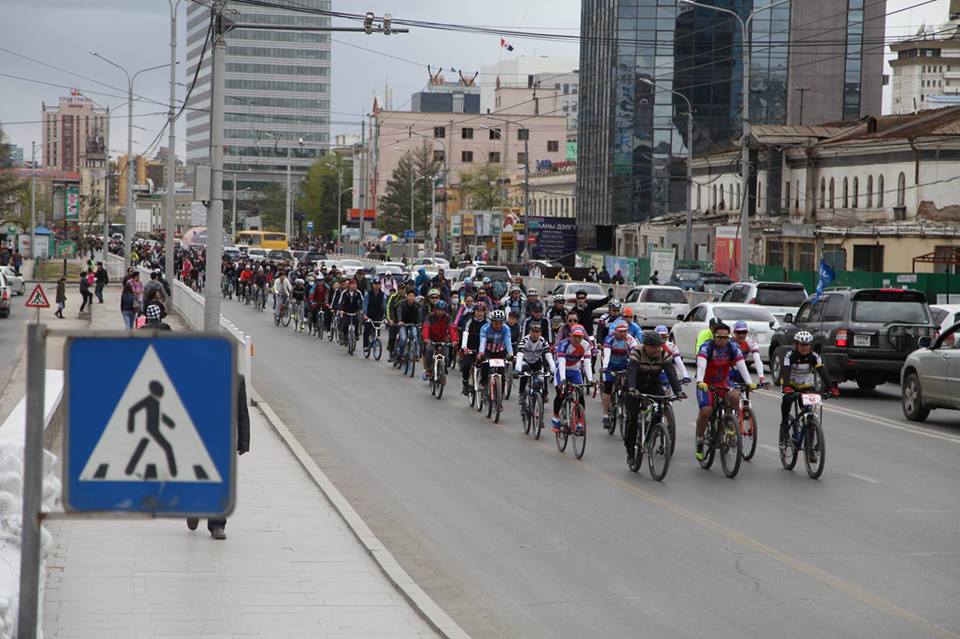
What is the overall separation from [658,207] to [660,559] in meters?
87.5

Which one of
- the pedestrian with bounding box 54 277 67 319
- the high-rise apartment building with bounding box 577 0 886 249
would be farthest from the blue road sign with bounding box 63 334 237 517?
the high-rise apartment building with bounding box 577 0 886 249

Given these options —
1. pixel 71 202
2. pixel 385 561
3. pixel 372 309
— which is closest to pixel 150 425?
pixel 385 561

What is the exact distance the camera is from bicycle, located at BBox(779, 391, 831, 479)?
→ 15.9 m

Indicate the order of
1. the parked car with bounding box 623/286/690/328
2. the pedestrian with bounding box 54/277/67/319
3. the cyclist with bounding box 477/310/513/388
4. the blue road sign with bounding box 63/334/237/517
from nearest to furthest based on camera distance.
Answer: the blue road sign with bounding box 63/334/237/517, the cyclist with bounding box 477/310/513/388, the parked car with bounding box 623/286/690/328, the pedestrian with bounding box 54/277/67/319

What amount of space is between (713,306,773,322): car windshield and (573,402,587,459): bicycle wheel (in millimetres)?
13234

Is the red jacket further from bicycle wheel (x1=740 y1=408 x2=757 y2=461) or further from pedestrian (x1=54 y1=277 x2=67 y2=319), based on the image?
pedestrian (x1=54 y1=277 x2=67 y2=319)

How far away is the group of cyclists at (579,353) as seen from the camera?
16.2 m

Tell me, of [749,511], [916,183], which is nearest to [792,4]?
[916,183]

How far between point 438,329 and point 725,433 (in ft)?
35.8

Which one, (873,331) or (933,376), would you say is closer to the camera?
(933,376)

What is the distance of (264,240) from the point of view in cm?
11406

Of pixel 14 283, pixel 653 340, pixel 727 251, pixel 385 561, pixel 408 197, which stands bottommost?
pixel 385 561

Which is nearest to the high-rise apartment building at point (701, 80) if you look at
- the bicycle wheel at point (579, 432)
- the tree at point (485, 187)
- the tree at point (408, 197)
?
the tree at point (485, 187)

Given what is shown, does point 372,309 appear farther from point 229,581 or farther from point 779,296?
point 229,581
